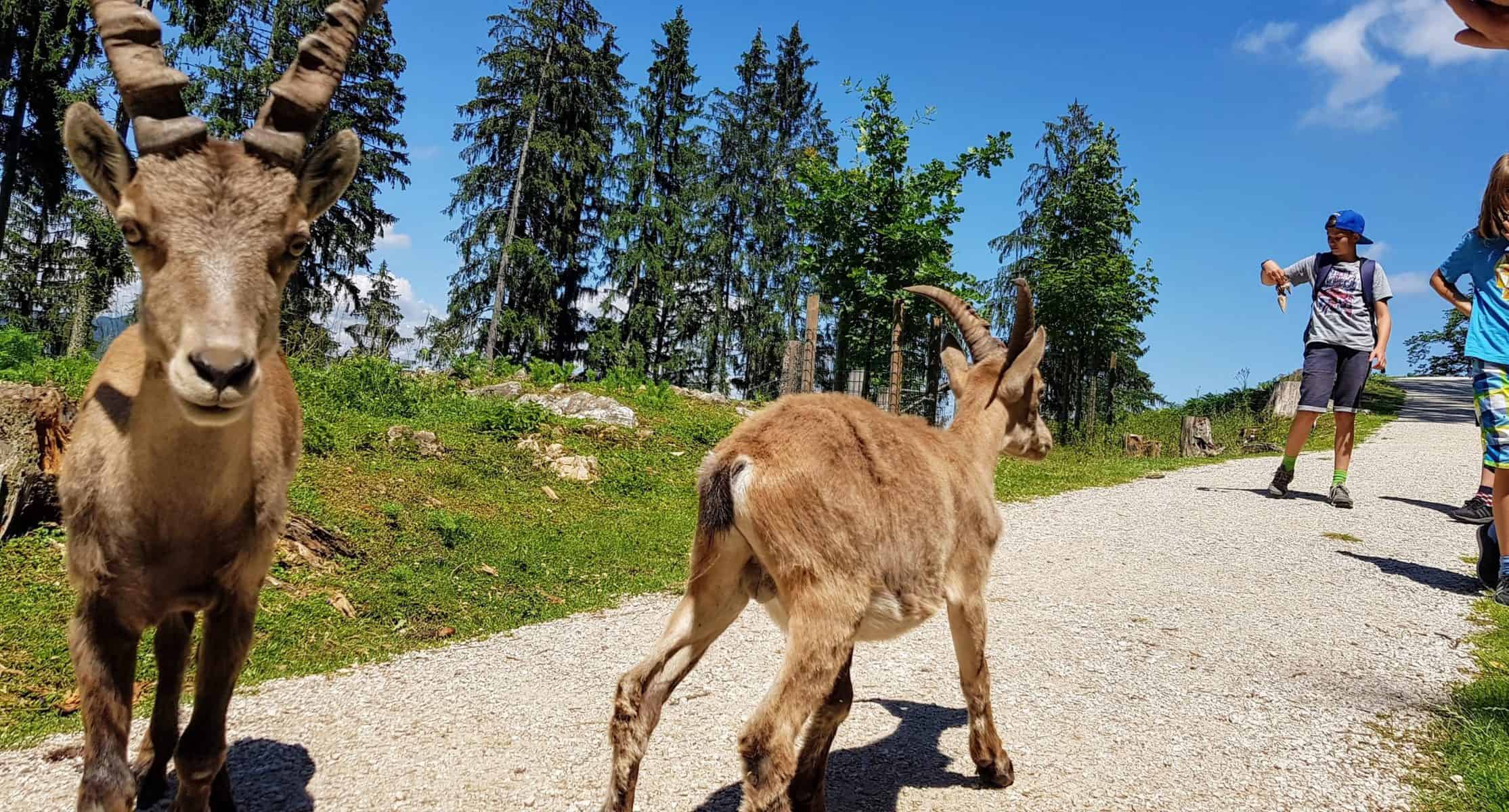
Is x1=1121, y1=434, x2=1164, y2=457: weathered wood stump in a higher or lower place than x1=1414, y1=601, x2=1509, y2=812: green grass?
higher

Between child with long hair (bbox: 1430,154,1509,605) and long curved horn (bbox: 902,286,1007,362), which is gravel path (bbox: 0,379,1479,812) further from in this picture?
long curved horn (bbox: 902,286,1007,362)

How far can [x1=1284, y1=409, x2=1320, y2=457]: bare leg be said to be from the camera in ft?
33.7

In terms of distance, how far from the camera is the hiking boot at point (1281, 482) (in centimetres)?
1105

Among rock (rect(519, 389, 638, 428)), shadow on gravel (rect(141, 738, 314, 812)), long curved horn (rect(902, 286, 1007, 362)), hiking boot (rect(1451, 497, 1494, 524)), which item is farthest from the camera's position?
rock (rect(519, 389, 638, 428))

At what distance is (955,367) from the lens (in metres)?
5.79

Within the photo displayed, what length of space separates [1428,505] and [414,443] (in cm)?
1360

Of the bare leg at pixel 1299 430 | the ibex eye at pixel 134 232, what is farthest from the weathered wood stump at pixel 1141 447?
the ibex eye at pixel 134 232

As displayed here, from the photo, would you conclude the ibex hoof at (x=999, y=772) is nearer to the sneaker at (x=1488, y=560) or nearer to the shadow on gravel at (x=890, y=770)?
the shadow on gravel at (x=890, y=770)

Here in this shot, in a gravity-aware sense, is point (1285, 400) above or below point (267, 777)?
above

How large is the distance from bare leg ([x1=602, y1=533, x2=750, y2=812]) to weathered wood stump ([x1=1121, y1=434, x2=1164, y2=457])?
59.9 ft

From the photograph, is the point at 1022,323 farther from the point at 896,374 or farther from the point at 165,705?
the point at 896,374

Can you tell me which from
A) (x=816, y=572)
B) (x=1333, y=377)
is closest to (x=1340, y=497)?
(x=1333, y=377)

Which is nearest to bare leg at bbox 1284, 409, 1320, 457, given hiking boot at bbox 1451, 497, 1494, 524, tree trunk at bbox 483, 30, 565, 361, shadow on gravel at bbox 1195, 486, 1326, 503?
shadow on gravel at bbox 1195, 486, 1326, 503

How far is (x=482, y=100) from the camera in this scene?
30.2m
